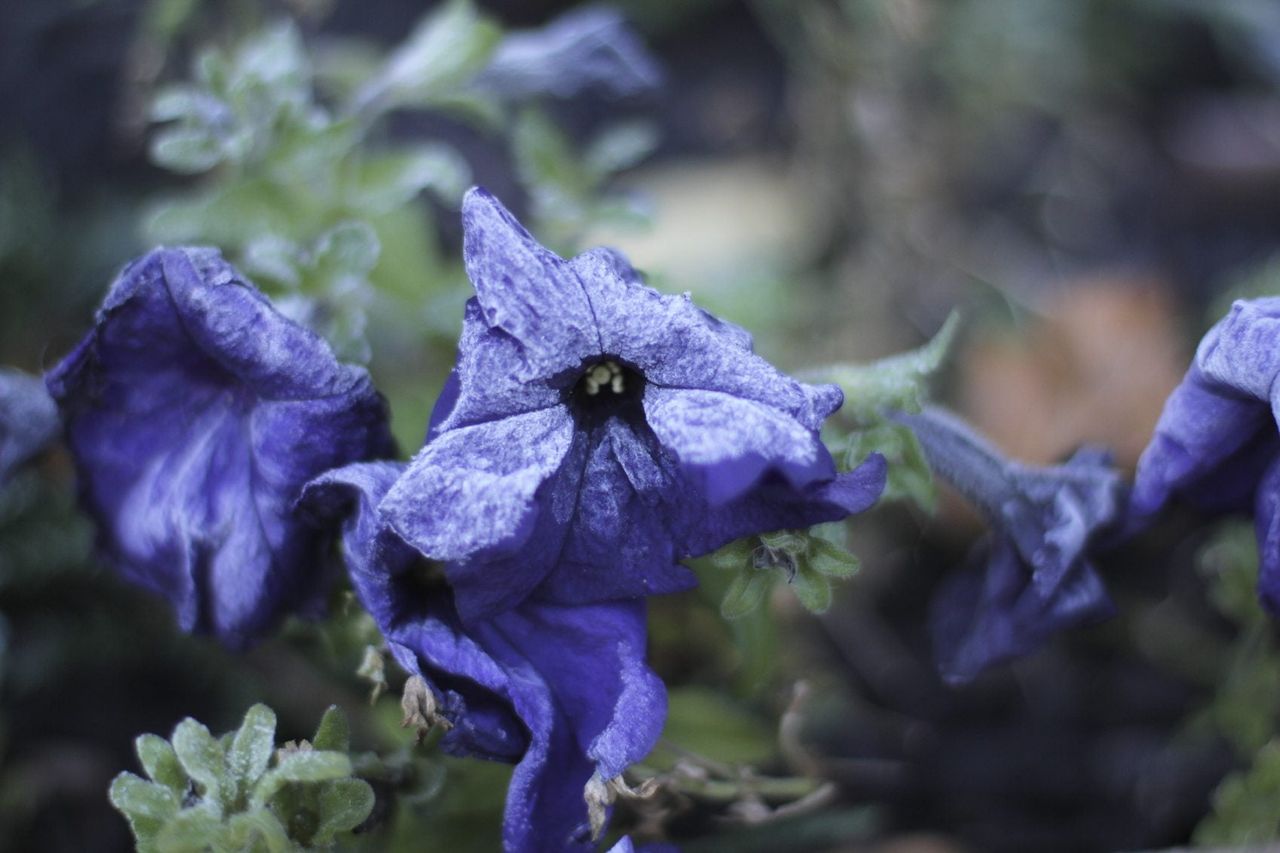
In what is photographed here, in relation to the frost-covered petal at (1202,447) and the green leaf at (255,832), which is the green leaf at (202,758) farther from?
the frost-covered petal at (1202,447)

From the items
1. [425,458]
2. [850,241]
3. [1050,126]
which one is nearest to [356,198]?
[425,458]

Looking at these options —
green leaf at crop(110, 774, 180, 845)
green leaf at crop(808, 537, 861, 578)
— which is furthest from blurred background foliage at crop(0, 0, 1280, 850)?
green leaf at crop(110, 774, 180, 845)

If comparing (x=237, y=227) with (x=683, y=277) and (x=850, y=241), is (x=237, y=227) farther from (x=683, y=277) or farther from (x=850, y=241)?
(x=850, y=241)

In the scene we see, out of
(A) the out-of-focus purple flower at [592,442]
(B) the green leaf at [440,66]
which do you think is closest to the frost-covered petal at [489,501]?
(A) the out-of-focus purple flower at [592,442]

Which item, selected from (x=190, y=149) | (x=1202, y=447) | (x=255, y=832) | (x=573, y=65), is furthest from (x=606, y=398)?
(x=573, y=65)

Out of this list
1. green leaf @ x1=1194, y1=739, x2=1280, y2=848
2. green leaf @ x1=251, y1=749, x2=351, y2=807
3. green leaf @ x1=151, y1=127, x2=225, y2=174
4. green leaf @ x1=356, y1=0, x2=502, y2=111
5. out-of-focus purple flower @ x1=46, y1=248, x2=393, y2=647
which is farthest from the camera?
green leaf @ x1=356, y1=0, x2=502, y2=111

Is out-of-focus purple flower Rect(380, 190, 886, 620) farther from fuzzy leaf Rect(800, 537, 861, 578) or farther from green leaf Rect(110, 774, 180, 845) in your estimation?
green leaf Rect(110, 774, 180, 845)
